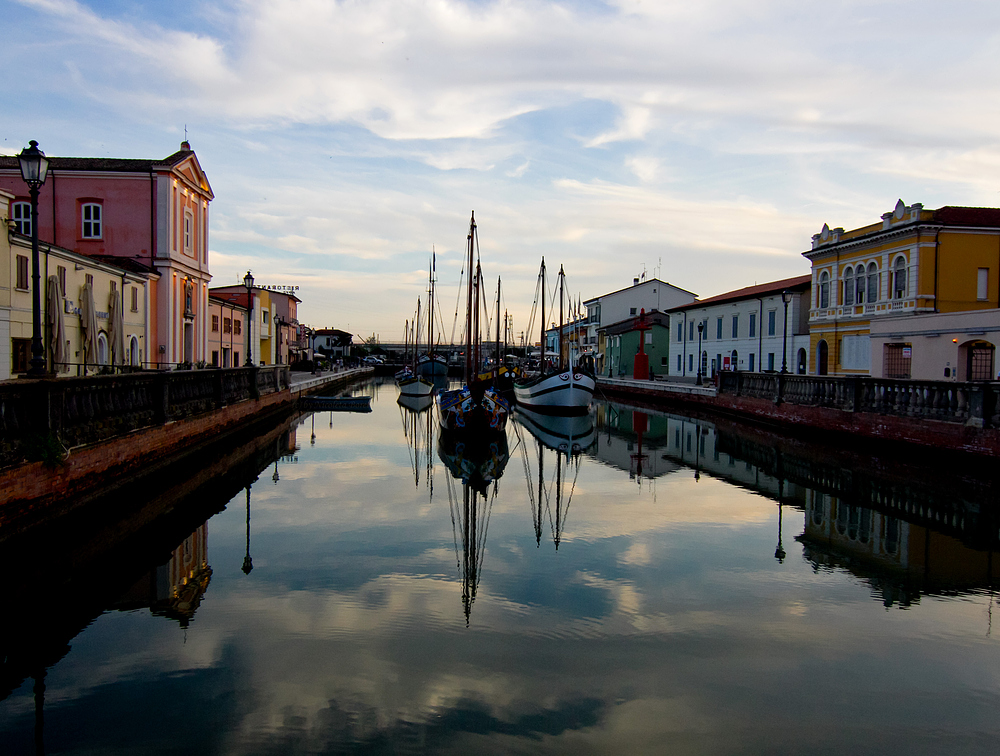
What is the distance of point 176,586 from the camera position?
28.8ft

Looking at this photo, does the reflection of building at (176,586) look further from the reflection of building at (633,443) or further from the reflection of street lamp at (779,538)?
the reflection of building at (633,443)

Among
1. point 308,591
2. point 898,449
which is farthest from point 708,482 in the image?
point 308,591

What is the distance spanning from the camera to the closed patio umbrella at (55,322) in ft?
64.2

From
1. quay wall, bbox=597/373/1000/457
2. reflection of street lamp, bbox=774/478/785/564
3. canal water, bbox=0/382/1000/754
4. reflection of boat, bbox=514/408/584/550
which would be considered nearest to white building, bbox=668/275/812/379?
quay wall, bbox=597/373/1000/457

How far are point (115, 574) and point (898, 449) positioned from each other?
17.6m

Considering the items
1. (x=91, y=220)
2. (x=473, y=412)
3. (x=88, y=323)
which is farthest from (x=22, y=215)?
(x=473, y=412)

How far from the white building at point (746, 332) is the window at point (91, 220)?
30801 mm

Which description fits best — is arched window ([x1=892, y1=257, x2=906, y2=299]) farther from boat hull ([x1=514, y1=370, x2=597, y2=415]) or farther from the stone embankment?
the stone embankment

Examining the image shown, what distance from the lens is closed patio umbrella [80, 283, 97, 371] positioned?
21.8 m

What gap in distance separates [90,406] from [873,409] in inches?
741

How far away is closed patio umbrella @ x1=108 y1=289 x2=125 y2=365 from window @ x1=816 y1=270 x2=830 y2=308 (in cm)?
3336

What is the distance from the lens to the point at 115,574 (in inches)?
354

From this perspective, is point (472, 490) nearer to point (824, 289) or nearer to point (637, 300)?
point (824, 289)

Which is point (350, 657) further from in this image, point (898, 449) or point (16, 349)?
point (16, 349)
